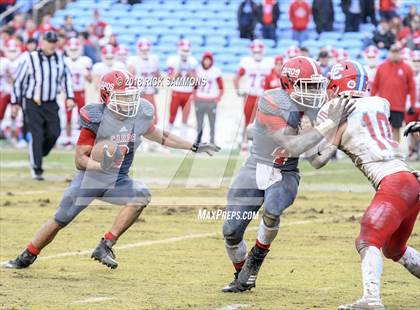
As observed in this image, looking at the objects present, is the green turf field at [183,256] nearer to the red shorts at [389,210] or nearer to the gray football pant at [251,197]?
the gray football pant at [251,197]

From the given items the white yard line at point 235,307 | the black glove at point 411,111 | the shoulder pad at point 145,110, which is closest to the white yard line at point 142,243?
the shoulder pad at point 145,110

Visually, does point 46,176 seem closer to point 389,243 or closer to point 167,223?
point 167,223

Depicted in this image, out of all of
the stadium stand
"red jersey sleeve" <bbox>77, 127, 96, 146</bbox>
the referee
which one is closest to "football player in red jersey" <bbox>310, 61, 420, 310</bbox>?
"red jersey sleeve" <bbox>77, 127, 96, 146</bbox>

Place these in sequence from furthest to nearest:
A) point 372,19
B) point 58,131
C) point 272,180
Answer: point 372,19, point 58,131, point 272,180

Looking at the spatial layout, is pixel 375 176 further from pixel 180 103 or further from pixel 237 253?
pixel 180 103

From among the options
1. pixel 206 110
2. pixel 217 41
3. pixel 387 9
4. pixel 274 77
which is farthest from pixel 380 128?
pixel 217 41

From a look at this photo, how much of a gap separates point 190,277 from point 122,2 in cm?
1759

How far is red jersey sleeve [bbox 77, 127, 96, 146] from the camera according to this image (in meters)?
7.28

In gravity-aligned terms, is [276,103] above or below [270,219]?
above

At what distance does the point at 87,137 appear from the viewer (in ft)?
23.9

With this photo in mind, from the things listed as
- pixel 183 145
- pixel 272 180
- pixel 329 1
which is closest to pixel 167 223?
pixel 183 145

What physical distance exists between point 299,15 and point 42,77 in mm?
8857

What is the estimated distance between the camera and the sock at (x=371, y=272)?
5.56 metres

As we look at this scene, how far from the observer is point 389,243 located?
19.9 ft
